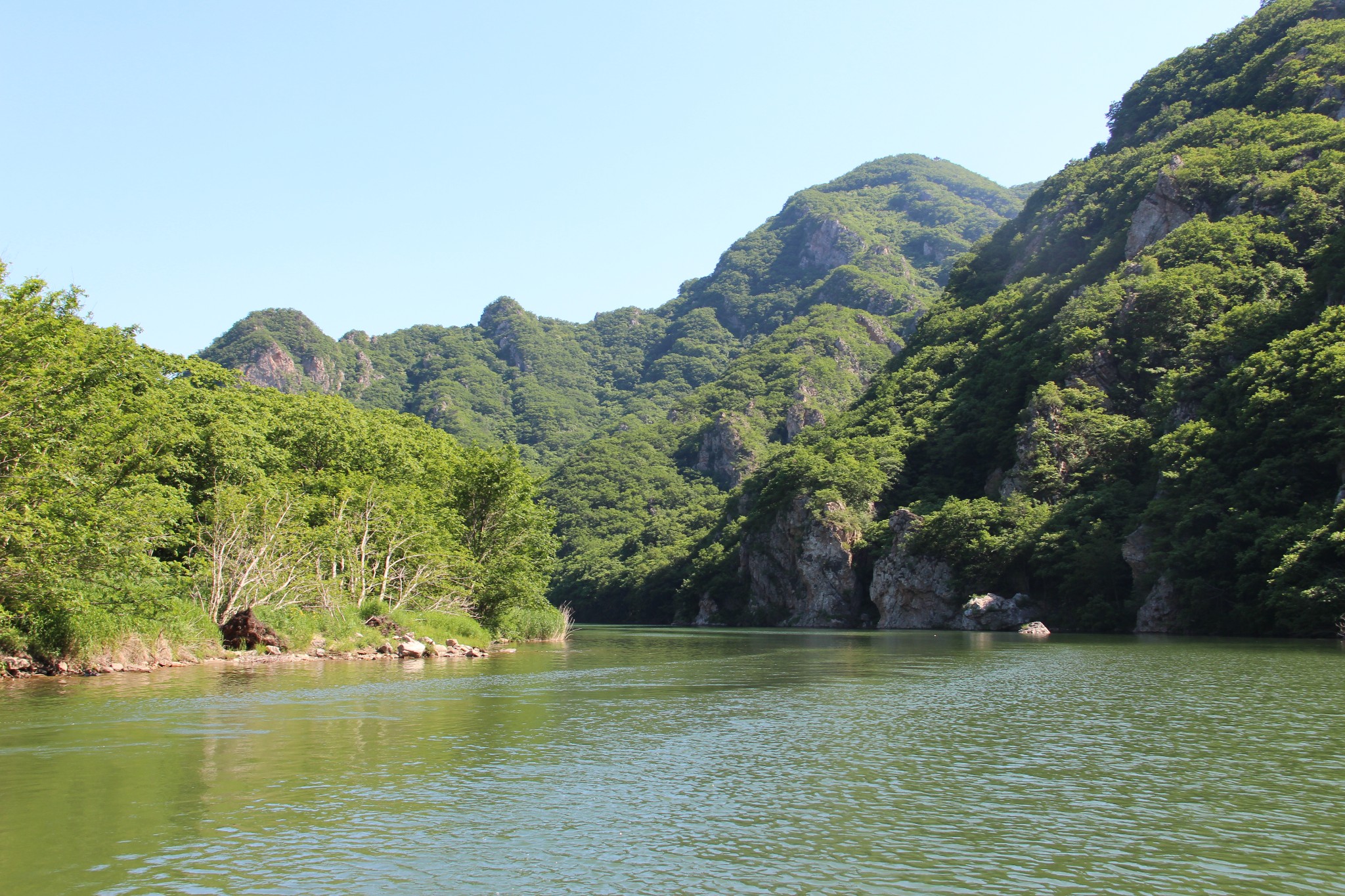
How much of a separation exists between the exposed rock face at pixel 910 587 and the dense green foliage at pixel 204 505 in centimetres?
3990

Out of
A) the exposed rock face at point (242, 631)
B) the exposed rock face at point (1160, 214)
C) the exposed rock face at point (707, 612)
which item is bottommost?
the exposed rock face at point (707, 612)

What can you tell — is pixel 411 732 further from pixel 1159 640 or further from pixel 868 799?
pixel 1159 640

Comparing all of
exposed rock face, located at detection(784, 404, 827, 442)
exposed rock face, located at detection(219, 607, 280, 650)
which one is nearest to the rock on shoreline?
exposed rock face, located at detection(219, 607, 280, 650)

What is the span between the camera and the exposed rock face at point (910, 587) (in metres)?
90.1

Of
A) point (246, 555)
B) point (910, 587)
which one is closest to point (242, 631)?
point (246, 555)

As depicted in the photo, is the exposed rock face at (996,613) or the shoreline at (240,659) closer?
the shoreline at (240,659)

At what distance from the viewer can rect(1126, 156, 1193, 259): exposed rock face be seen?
9794 cm

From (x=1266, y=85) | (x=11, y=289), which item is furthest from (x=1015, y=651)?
(x=1266, y=85)

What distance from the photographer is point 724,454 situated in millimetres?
180375

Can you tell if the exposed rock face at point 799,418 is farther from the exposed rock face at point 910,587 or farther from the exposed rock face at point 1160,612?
the exposed rock face at point 1160,612

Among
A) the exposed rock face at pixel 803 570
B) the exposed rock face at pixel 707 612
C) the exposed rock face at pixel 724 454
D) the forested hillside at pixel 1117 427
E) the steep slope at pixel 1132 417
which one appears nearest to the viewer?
the steep slope at pixel 1132 417

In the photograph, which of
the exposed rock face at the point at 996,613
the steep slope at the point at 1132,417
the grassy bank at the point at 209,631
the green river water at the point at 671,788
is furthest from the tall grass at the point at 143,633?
the exposed rock face at the point at 996,613

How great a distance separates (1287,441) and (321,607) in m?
58.1

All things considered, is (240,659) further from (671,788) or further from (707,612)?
(707,612)
